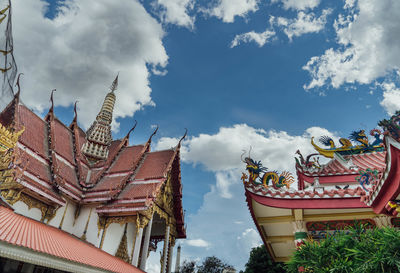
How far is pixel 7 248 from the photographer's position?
→ 4.95 metres

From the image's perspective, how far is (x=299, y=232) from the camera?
671cm

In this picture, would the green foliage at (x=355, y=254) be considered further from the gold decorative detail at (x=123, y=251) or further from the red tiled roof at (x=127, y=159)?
the red tiled roof at (x=127, y=159)

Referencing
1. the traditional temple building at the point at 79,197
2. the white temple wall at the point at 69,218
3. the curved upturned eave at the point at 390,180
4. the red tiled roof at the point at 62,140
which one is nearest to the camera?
the curved upturned eave at the point at 390,180

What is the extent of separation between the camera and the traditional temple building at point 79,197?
673 cm

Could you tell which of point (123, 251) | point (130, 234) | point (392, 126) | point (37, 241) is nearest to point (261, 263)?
point (130, 234)

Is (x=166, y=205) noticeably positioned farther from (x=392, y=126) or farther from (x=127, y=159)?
(x=392, y=126)

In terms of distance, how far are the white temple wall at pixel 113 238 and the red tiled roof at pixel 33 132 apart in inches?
162

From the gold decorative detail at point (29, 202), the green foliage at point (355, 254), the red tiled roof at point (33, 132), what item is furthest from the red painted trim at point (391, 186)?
the red tiled roof at point (33, 132)

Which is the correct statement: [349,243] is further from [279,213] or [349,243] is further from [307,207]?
[279,213]

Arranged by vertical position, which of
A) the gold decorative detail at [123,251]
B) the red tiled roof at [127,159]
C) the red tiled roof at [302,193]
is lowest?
the gold decorative detail at [123,251]

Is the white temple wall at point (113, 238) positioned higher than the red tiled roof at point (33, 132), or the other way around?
the red tiled roof at point (33, 132)

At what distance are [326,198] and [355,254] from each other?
2380 mm

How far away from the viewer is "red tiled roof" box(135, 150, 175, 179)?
13.0 meters

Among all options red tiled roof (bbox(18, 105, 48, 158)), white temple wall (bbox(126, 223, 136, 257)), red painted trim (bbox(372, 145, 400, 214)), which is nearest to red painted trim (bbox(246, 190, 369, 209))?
red painted trim (bbox(372, 145, 400, 214))
